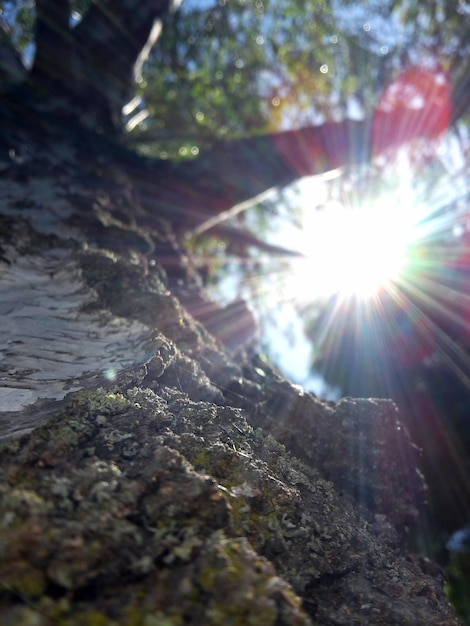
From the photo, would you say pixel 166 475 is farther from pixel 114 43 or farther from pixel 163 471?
pixel 114 43

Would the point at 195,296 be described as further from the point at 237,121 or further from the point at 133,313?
the point at 237,121

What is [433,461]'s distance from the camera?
7125 millimetres

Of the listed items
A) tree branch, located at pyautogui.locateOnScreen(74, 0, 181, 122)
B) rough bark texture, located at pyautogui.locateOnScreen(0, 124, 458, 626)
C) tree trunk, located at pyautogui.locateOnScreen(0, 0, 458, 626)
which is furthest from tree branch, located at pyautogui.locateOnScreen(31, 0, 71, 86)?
rough bark texture, located at pyautogui.locateOnScreen(0, 124, 458, 626)

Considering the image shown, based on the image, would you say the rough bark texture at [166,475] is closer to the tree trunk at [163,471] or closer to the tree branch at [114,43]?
the tree trunk at [163,471]

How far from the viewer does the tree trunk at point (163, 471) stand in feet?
3.13

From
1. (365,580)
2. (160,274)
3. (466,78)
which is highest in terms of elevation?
(466,78)

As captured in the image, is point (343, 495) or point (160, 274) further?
point (160, 274)

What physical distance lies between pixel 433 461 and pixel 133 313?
621cm

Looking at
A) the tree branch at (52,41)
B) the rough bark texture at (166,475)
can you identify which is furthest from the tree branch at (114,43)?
the rough bark texture at (166,475)

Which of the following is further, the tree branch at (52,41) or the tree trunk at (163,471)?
the tree branch at (52,41)

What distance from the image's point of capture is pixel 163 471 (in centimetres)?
120

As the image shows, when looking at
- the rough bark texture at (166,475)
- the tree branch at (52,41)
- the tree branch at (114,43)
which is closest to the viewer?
the rough bark texture at (166,475)

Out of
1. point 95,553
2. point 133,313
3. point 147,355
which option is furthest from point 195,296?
point 95,553

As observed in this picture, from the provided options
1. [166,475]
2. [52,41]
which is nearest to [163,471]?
A: [166,475]
